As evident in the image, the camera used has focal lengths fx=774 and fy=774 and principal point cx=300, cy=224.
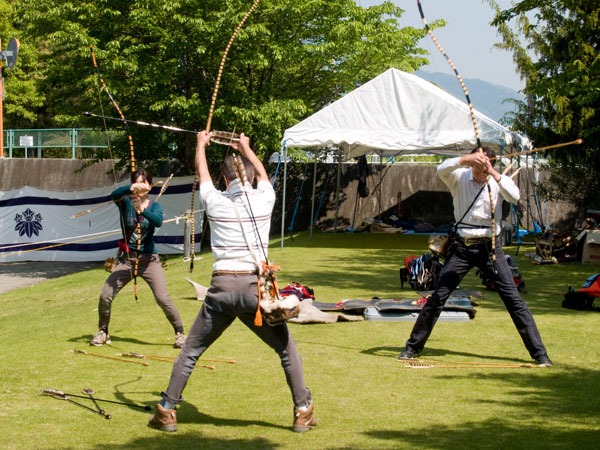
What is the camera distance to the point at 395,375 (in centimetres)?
630

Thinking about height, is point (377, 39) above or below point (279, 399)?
above

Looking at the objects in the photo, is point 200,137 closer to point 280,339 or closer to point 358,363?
point 280,339

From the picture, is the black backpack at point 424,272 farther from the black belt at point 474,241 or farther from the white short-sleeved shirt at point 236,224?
the white short-sleeved shirt at point 236,224

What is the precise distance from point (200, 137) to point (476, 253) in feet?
8.52

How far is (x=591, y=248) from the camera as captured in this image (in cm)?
1470

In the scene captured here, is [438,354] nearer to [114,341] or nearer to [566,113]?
[114,341]

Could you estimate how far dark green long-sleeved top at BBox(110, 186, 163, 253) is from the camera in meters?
7.28

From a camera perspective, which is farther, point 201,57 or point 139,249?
point 201,57

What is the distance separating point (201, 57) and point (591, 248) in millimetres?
9791

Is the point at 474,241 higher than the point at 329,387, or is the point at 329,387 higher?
the point at 474,241

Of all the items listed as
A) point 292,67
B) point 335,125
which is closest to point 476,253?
point 335,125

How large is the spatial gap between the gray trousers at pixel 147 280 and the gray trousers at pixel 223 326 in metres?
2.51

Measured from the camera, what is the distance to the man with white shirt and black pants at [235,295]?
4836 millimetres

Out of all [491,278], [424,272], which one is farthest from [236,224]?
[424,272]
